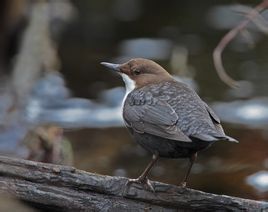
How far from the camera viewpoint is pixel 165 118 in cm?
430

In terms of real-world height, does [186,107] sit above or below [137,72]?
below

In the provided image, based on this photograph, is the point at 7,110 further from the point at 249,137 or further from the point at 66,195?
the point at 66,195

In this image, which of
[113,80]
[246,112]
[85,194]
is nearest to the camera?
[85,194]

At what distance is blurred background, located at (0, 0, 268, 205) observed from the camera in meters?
6.81

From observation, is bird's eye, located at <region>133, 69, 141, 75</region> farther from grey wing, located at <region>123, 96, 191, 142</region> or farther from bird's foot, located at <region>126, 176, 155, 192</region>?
bird's foot, located at <region>126, 176, 155, 192</region>

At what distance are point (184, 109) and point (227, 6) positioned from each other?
746 centimetres

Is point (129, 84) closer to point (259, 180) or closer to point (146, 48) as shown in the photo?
point (259, 180)

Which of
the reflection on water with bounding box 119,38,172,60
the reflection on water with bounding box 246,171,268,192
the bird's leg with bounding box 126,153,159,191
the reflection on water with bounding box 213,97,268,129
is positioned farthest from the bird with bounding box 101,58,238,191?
the reflection on water with bounding box 119,38,172,60

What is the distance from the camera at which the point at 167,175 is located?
677 centimetres

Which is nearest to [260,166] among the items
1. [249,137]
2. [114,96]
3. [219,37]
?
[249,137]

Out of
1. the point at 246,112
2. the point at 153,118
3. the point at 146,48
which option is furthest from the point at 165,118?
the point at 146,48

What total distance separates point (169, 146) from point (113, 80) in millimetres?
5294

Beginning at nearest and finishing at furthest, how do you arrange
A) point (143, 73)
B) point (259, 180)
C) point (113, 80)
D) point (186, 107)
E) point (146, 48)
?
point (186, 107), point (143, 73), point (259, 180), point (113, 80), point (146, 48)

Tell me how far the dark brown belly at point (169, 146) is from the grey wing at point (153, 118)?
4cm
